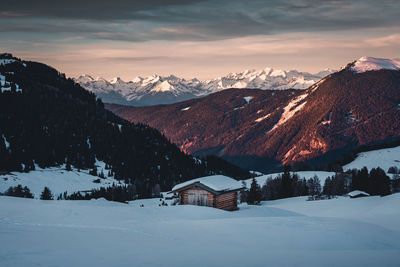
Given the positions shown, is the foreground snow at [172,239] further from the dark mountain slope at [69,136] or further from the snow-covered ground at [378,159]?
the snow-covered ground at [378,159]

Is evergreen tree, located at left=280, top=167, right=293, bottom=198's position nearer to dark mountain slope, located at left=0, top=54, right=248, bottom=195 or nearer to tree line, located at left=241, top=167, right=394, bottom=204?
tree line, located at left=241, top=167, right=394, bottom=204

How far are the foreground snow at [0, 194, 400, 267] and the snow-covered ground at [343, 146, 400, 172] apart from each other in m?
145

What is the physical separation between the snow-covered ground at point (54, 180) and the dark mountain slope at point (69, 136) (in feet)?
13.3

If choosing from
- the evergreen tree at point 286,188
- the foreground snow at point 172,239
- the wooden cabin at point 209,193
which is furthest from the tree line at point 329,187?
the foreground snow at point 172,239

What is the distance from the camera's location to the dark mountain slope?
10244 centimetres

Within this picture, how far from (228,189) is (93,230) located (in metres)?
23.6

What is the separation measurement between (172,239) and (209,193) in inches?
880

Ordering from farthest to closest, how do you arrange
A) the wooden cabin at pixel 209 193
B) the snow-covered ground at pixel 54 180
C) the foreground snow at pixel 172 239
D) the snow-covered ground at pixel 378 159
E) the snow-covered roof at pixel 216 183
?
the snow-covered ground at pixel 378 159 → the snow-covered ground at pixel 54 180 → the snow-covered roof at pixel 216 183 → the wooden cabin at pixel 209 193 → the foreground snow at pixel 172 239

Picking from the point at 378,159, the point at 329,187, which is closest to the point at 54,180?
the point at 329,187

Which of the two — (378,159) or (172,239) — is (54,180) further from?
(378,159)

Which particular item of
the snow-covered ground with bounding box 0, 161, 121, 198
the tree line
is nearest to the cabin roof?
the tree line

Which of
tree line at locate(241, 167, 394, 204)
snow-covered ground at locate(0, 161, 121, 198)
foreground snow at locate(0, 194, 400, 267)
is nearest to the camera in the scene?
foreground snow at locate(0, 194, 400, 267)

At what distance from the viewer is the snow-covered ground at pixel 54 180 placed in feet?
254

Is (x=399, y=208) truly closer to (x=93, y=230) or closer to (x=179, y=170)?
(x=93, y=230)
